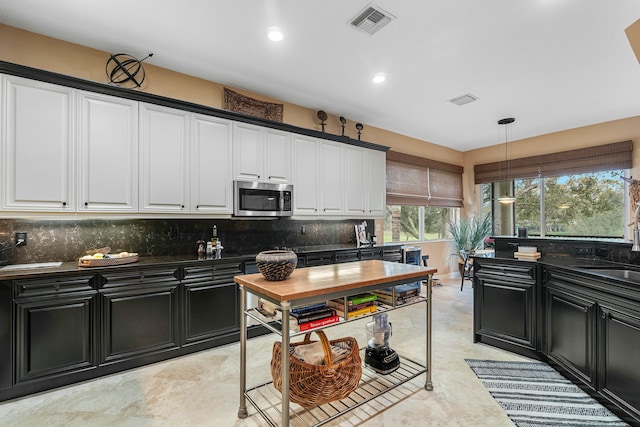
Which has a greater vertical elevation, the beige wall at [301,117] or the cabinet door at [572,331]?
the beige wall at [301,117]

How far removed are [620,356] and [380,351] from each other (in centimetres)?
154

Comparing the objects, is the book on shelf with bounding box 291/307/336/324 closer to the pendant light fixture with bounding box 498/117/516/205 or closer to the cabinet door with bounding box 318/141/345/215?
the cabinet door with bounding box 318/141/345/215

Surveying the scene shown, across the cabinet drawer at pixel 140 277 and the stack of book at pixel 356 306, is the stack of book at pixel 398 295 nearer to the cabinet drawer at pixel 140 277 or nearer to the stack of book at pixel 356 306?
the stack of book at pixel 356 306

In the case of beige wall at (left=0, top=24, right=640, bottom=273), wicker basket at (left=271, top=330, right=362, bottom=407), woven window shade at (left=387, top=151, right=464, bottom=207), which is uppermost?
beige wall at (left=0, top=24, right=640, bottom=273)

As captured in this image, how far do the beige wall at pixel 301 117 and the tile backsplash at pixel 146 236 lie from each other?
1.37 metres

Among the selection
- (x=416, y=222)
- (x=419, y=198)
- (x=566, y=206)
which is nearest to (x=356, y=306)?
(x=419, y=198)

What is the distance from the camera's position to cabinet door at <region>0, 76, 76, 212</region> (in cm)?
235

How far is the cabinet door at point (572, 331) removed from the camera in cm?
224

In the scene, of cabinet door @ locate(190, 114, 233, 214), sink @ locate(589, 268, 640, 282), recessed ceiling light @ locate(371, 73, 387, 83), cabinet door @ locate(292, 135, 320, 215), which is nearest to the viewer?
sink @ locate(589, 268, 640, 282)

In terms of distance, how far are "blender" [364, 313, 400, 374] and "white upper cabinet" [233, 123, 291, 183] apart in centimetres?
208

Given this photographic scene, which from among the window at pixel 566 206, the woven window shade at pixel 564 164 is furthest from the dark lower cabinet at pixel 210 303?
the window at pixel 566 206

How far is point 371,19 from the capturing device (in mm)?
2457

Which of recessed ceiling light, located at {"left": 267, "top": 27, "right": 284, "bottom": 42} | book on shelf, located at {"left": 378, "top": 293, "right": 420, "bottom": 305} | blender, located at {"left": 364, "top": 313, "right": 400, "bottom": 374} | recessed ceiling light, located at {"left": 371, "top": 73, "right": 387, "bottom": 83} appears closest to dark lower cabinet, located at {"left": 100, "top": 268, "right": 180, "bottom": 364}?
blender, located at {"left": 364, "top": 313, "right": 400, "bottom": 374}

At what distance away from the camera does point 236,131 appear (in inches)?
136
